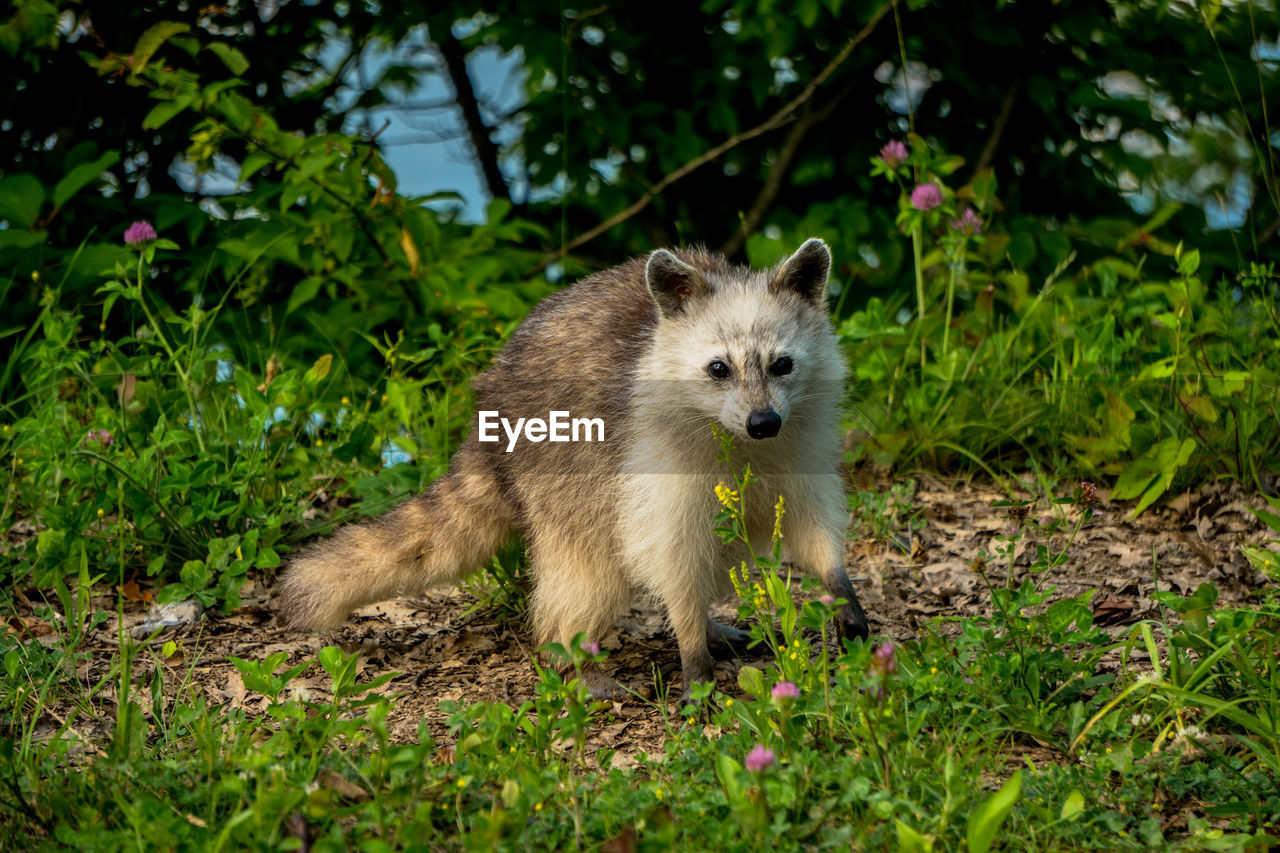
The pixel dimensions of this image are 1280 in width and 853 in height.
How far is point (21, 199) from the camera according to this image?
5.93 meters

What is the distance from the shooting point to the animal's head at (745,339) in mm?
4004

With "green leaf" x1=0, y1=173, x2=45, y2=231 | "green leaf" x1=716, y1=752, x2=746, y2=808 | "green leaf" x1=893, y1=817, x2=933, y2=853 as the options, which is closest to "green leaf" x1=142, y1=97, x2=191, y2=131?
"green leaf" x1=0, y1=173, x2=45, y2=231

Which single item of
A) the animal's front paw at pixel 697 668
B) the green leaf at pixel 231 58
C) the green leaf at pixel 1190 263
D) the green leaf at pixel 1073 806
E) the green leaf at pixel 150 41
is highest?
the green leaf at pixel 150 41

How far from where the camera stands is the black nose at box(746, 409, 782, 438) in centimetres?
374

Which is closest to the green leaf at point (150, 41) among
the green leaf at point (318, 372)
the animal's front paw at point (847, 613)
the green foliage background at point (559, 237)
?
the green foliage background at point (559, 237)

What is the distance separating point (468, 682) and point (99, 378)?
2.47 m

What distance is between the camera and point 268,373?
539cm

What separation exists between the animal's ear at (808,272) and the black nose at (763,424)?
69 cm

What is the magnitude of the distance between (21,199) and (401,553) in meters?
3.05

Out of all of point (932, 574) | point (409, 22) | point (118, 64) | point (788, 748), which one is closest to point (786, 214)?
point (409, 22)

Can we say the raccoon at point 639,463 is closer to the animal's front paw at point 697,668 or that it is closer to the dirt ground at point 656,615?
the animal's front paw at point 697,668

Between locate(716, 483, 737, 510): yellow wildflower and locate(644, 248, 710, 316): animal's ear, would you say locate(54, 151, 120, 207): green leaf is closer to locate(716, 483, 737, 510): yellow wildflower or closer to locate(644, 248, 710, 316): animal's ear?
locate(644, 248, 710, 316): animal's ear

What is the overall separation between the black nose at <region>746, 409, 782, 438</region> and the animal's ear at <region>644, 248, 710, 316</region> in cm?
64

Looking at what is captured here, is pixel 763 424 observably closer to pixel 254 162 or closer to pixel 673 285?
pixel 673 285
